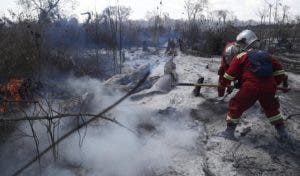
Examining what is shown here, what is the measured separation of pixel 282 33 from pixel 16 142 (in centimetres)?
1517

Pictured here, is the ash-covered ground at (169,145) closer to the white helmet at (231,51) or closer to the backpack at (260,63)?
the white helmet at (231,51)

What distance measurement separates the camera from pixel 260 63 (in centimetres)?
489

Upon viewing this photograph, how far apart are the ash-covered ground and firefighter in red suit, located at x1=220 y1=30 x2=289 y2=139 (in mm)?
335

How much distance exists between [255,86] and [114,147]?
2.32 metres

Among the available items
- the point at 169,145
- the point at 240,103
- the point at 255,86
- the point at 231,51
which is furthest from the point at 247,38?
the point at 169,145

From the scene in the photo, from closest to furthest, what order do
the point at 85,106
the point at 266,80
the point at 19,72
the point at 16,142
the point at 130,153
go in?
1. the point at 266,80
2. the point at 130,153
3. the point at 16,142
4. the point at 85,106
5. the point at 19,72

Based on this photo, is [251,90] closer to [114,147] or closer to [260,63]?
[260,63]

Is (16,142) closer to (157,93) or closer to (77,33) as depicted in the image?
(157,93)

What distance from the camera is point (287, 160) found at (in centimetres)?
466

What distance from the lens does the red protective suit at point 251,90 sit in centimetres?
488

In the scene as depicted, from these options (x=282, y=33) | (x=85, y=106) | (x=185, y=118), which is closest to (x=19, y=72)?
(x=85, y=106)

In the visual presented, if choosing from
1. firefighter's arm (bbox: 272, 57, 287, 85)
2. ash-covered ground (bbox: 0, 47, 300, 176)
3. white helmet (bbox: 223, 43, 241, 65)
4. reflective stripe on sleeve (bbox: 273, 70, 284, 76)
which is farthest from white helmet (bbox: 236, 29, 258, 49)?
ash-covered ground (bbox: 0, 47, 300, 176)

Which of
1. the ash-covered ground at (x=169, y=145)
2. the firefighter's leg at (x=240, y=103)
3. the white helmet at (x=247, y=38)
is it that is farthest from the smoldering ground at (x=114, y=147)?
the white helmet at (x=247, y=38)

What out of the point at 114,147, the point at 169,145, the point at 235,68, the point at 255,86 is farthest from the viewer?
the point at 114,147
